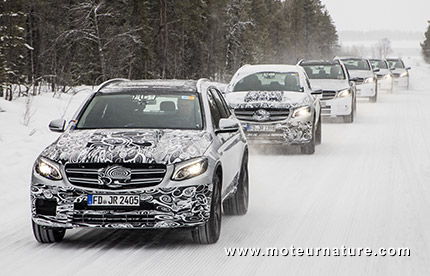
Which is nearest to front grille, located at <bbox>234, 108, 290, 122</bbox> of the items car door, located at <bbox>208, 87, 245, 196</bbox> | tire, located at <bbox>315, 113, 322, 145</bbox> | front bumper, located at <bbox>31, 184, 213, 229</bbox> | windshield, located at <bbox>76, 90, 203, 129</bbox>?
tire, located at <bbox>315, 113, 322, 145</bbox>

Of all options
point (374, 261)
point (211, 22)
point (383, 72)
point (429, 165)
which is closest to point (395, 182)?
point (429, 165)

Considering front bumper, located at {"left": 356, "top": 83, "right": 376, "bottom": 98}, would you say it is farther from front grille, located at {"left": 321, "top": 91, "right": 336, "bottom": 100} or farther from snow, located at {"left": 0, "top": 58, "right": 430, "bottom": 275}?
snow, located at {"left": 0, "top": 58, "right": 430, "bottom": 275}

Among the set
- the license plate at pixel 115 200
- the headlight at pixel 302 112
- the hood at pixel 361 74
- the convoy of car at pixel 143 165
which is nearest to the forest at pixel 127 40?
the headlight at pixel 302 112

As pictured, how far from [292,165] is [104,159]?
7.06m

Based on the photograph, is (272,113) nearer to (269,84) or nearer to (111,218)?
(269,84)

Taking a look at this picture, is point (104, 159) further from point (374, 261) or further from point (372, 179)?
point (372, 179)

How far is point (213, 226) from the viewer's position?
673 centimetres

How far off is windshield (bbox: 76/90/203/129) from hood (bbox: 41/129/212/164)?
0.91 feet

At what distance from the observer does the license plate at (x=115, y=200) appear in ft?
20.7

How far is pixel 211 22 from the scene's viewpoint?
64750 mm

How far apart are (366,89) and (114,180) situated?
25518 millimetres

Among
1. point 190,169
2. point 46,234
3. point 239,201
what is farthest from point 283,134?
point 46,234

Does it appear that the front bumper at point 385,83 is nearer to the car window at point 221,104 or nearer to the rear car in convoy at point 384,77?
the rear car in convoy at point 384,77

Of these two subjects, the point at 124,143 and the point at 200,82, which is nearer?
the point at 124,143
